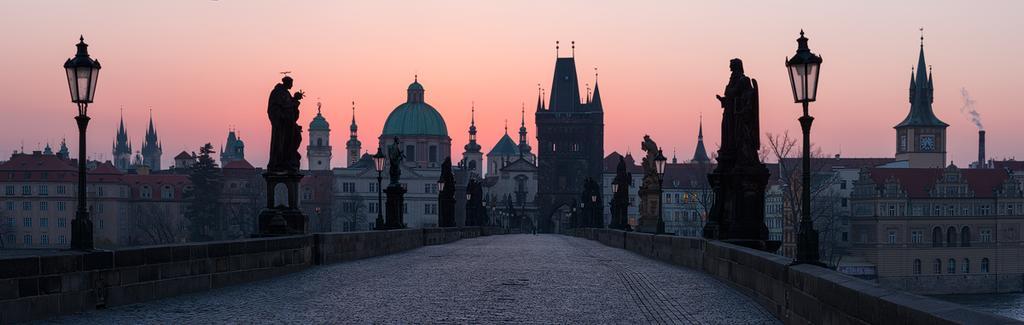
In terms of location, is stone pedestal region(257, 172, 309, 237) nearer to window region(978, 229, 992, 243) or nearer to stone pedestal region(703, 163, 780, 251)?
stone pedestal region(703, 163, 780, 251)

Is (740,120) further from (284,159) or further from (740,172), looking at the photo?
(284,159)

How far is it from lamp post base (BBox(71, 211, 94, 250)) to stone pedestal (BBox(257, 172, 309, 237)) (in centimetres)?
1032

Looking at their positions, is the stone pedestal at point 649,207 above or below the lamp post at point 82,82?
below

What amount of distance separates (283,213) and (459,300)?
10.1 m

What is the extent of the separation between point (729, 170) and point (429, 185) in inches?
6864

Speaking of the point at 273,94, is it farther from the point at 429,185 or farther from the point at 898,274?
the point at 429,185

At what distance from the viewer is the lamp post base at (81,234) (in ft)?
49.5

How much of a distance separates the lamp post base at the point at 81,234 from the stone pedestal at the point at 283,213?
33.8 feet

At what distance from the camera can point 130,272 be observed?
1588cm

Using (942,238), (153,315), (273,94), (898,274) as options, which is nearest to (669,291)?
(153,315)

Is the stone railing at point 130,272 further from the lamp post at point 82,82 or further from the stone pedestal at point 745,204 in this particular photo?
the stone pedestal at point 745,204

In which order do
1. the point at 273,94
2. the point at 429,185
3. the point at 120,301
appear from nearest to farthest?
the point at 120,301, the point at 273,94, the point at 429,185

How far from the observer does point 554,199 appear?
193 m

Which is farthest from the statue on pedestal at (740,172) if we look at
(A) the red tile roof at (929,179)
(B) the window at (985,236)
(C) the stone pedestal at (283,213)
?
(A) the red tile roof at (929,179)
